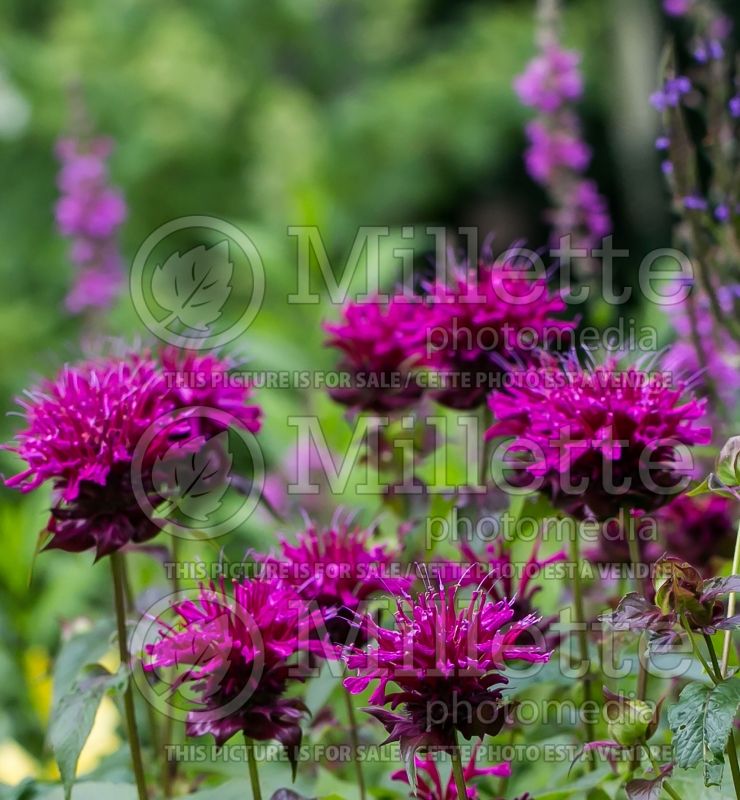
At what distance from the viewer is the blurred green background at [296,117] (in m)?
3.61

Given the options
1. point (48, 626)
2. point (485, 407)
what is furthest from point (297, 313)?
point (485, 407)

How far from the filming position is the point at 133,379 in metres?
0.77

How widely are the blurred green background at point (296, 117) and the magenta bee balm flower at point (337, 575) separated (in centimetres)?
228

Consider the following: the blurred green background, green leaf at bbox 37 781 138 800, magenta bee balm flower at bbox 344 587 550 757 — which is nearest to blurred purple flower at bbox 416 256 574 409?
magenta bee balm flower at bbox 344 587 550 757

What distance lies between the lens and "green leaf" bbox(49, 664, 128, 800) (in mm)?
652

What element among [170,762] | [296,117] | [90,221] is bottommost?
[170,762]

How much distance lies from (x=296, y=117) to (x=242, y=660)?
10.4ft

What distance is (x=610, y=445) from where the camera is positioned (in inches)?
25.7

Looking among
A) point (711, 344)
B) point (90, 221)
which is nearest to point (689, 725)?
point (711, 344)

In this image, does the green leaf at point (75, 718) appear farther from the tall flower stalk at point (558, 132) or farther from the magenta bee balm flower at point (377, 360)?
the tall flower stalk at point (558, 132)

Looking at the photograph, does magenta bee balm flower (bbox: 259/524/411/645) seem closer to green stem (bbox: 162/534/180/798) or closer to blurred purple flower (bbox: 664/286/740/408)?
green stem (bbox: 162/534/180/798)

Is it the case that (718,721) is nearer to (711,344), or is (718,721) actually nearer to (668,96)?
(668,96)

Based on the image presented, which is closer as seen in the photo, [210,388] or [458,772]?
[458,772]

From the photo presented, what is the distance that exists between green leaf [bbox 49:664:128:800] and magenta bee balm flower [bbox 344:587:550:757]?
0.20 meters
